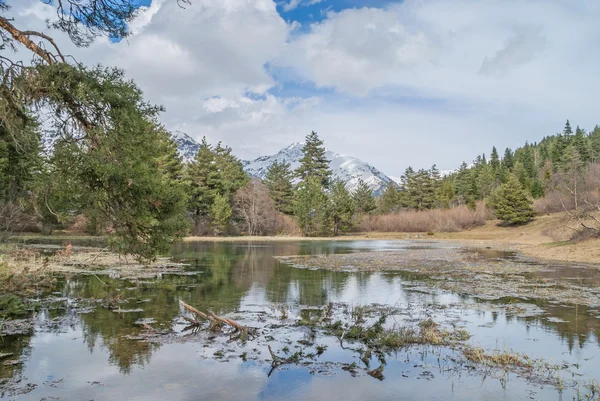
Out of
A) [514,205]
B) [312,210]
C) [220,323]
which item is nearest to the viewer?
[220,323]

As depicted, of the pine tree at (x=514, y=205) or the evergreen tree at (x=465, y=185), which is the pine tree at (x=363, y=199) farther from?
the pine tree at (x=514, y=205)

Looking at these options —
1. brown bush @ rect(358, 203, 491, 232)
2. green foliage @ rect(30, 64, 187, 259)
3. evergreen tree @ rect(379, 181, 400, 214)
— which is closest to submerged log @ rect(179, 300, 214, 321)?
green foliage @ rect(30, 64, 187, 259)

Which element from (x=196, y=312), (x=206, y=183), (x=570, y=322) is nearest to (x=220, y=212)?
(x=206, y=183)

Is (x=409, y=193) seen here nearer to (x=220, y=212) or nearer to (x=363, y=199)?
(x=363, y=199)

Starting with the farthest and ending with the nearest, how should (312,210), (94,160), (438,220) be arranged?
(438,220) → (312,210) → (94,160)

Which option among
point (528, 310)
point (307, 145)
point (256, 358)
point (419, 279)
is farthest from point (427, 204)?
point (256, 358)

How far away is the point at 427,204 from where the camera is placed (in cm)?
8844

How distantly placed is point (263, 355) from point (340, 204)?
60201 mm

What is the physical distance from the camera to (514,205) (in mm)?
65500

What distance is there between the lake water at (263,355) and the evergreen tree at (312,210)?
171ft

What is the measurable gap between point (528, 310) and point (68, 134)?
12872mm

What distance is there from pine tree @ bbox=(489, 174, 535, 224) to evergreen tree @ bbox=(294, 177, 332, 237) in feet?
82.7

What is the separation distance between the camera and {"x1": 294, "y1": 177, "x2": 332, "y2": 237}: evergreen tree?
225ft

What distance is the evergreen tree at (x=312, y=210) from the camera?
68.5 meters
